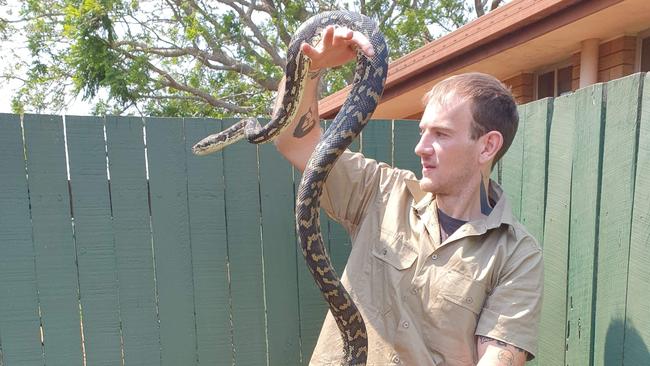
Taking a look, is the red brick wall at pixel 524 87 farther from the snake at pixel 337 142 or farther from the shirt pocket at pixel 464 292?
the shirt pocket at pixel 464 292

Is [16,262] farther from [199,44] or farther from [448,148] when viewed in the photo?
[199,44]

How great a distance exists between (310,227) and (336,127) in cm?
51

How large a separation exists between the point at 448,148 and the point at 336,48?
0.67 m

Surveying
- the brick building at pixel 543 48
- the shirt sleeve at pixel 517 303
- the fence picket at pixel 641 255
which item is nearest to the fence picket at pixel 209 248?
the shirt sleeve at pixel 517 303

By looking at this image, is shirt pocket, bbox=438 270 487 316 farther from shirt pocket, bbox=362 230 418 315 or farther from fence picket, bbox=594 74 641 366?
fence picket, bbox=594 74 641 366

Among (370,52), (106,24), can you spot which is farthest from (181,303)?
(106,24)

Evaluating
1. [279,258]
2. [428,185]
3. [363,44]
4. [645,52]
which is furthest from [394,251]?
[645,52]

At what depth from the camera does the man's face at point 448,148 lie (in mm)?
2053

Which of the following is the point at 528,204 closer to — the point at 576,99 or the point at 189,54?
the point at 576,99

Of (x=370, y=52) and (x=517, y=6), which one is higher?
(x=517, y=6)

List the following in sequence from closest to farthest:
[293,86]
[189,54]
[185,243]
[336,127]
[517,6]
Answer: [336,127] → [293,86] → [185,243] → [517,6] → [189,54]

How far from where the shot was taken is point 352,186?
94.0 inches

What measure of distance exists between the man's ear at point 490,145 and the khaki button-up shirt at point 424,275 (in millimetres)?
231

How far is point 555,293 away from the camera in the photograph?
277 centimetres
